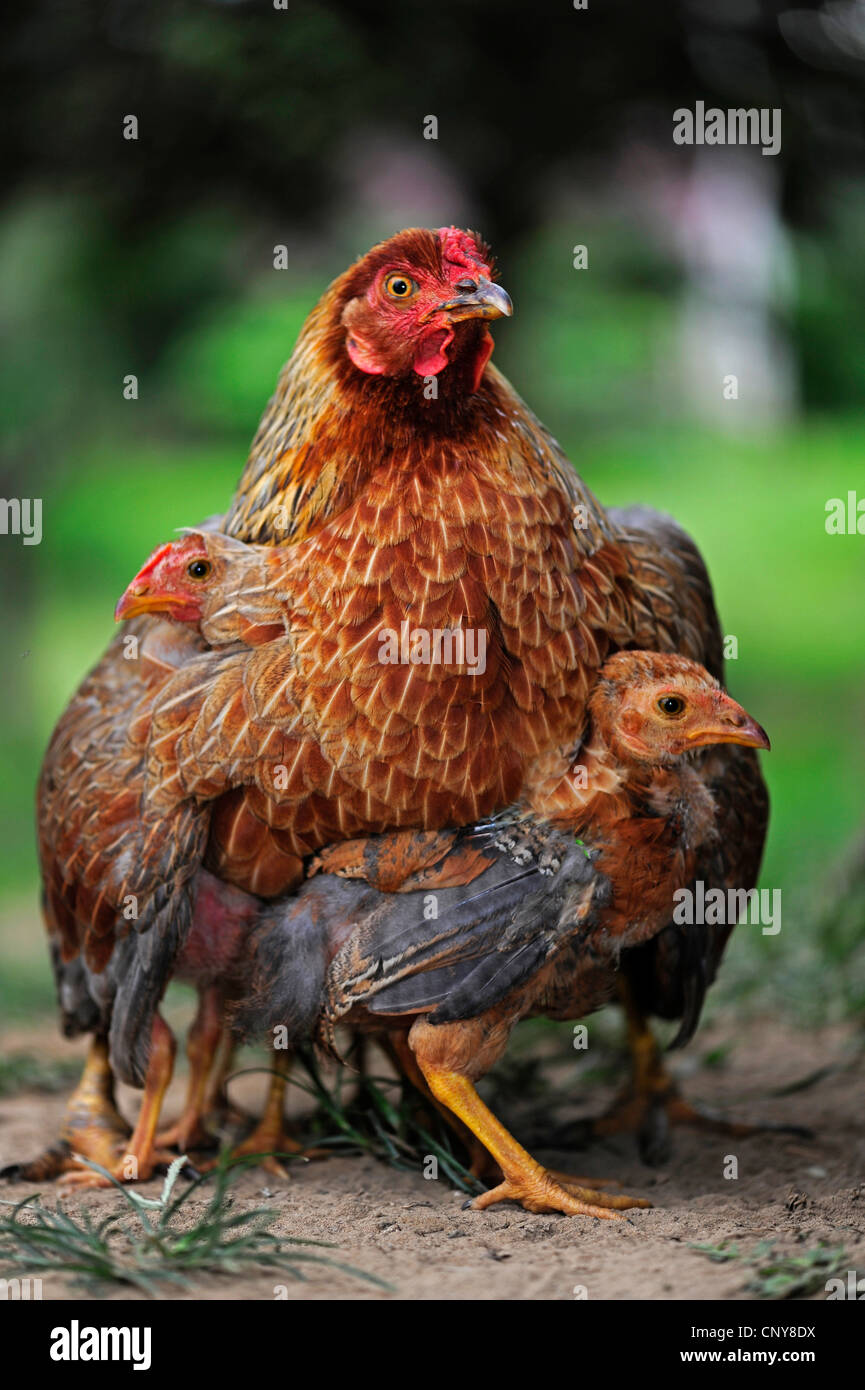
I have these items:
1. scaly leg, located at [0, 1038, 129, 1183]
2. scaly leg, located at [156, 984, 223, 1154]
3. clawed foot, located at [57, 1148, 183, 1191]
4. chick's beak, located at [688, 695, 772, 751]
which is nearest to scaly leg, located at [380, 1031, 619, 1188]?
scaly leg, located at [156, 984, 223, 1154]

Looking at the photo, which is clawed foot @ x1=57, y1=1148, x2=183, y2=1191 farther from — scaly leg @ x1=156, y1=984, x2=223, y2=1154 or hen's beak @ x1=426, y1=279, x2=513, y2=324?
hen's beak @ x1=426, y1=279, x2=513, y2=324

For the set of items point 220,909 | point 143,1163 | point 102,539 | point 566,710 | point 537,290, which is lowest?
point 143,1163

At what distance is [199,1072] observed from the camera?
345cm

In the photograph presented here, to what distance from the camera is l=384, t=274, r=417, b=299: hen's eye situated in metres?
2.79

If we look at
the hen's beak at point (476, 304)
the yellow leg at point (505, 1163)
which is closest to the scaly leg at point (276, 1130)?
the yellow leg at point (505, 1163)

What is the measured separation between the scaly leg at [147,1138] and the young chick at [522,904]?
0.52m

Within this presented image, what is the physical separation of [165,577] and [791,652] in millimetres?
6656

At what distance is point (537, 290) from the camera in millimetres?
9711

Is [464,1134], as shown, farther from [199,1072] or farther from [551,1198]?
[199,1072]

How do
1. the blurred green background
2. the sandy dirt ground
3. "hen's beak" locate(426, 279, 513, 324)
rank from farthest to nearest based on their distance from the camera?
the blurred green background → "hen's beak" locate(426, 279, 513, 324) → the sandy dirt ground

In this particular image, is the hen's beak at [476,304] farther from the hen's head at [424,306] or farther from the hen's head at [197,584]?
the hen's head at [197,584]

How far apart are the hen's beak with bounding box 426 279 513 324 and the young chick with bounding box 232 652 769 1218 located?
2.51 feet

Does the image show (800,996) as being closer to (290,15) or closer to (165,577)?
(165,577)

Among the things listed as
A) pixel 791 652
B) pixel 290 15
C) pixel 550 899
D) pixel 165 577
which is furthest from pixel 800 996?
pixel 290 15
